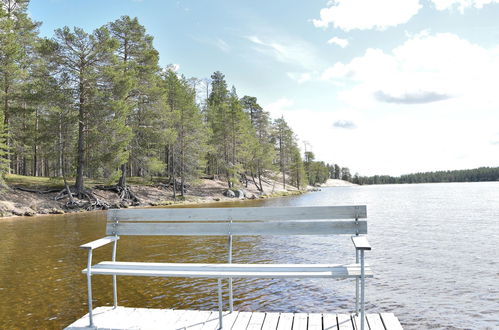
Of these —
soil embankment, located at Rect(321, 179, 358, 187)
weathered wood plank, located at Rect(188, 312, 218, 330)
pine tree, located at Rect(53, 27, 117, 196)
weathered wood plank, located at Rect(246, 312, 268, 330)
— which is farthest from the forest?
soil embankment, located at Rect(321, 179, 358, 187)

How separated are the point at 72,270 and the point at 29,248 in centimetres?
420

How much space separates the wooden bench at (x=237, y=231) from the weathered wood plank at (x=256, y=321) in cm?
35

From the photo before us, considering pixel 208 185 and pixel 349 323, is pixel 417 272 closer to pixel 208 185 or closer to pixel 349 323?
pixel 349 323

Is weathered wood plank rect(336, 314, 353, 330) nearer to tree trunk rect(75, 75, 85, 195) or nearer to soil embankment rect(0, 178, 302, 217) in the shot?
soil embankment rect(0, 178, 302, 217)

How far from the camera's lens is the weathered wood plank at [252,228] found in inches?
193

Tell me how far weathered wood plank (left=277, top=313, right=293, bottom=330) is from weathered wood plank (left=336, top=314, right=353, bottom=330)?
0.59 m

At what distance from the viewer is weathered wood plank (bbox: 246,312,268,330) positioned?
4.41m

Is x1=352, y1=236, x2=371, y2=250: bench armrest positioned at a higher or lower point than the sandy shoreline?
lower

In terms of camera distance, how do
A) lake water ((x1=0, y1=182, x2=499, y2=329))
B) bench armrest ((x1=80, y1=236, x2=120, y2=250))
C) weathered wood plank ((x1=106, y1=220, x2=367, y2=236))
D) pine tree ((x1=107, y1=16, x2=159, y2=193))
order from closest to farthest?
bench armrest ((x1=80, y1=236, x2=120, y2=250)) < weathered wood plank ((x1=106, y1=220, x2=367, y2=236)) < lake water ((x1=0, y1=182, x2=499, y2=329)) < pine tree ((x1=107, y1=16, x2=159, y2=193))

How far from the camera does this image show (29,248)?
12008mm

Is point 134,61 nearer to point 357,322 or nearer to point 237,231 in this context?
point 237,231

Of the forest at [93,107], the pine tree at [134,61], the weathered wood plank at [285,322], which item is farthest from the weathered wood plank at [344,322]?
the pine tree at [134,61]

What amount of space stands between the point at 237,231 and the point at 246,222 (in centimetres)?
19

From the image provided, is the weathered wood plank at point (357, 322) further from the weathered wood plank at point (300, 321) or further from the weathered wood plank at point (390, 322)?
the weathered wood plank at point (300, 321)
